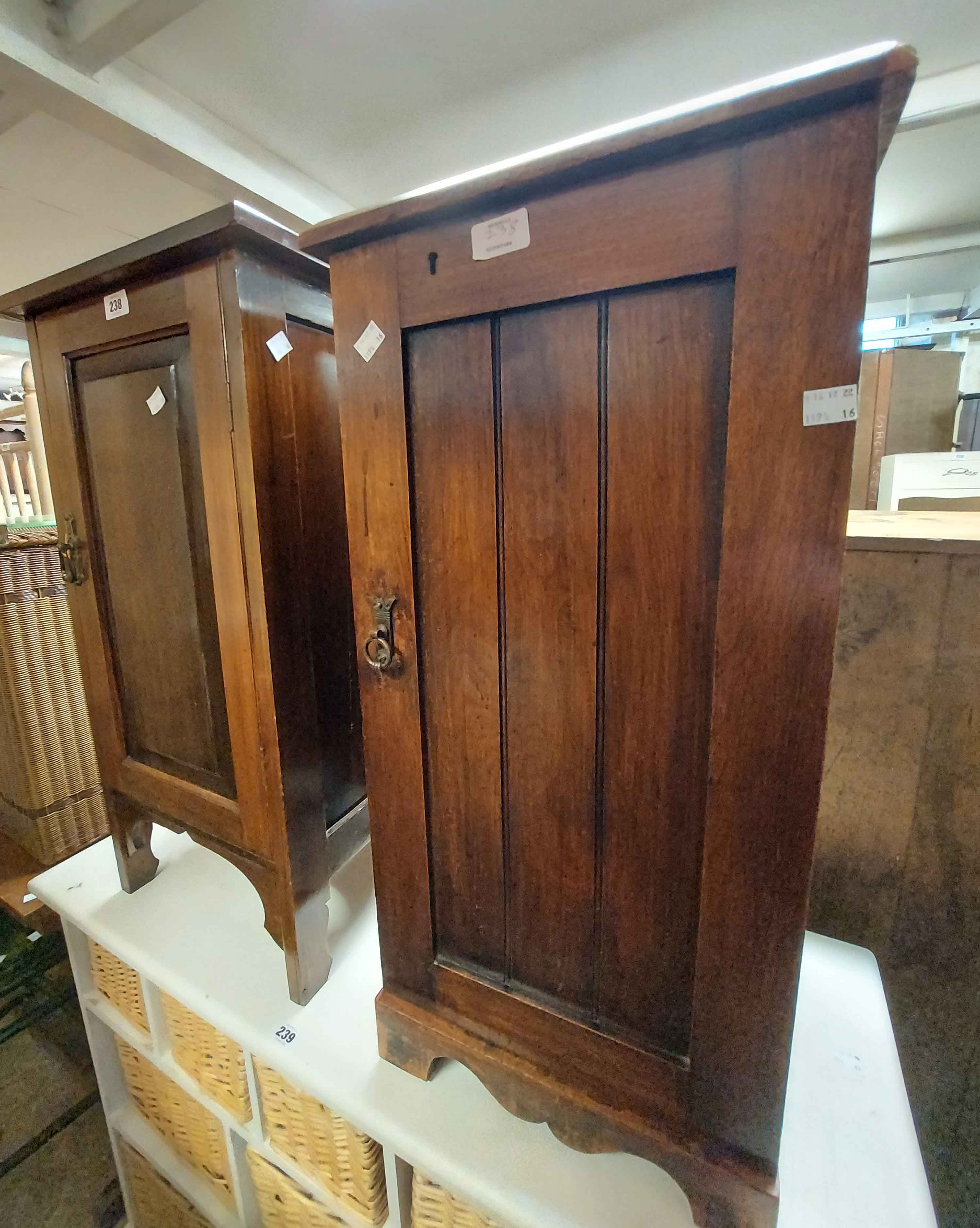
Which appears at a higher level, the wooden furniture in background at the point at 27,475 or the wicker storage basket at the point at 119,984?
the wooden furniture in background at the point at 27,475

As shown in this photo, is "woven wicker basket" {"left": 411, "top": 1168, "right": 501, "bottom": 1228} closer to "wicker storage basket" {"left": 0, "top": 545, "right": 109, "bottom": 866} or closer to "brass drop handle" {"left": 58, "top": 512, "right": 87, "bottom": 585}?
"brass drop handle" {"left": 58, "top": 512, "right": 87, "bottom": 585}

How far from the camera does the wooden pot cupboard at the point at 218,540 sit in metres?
0.71

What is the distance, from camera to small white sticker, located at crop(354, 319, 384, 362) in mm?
589

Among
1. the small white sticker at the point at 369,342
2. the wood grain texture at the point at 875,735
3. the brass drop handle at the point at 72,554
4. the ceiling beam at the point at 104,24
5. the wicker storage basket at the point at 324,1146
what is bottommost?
the wicker storage basket at the point at 324,1146

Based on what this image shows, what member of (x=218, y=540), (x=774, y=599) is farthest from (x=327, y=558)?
(x=774, y=599)

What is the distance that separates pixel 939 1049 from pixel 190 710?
142 cm

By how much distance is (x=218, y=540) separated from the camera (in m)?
0.76

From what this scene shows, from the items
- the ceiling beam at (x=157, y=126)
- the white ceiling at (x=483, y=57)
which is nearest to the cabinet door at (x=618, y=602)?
the white ceiling at (x=483, y=57)

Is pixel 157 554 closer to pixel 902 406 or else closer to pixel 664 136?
pixel 664 136

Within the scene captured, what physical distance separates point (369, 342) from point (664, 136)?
32cm

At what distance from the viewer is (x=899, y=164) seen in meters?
2.58

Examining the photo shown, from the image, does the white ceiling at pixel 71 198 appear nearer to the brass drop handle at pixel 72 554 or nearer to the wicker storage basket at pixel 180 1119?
the brass drop handle at pixel 72 554

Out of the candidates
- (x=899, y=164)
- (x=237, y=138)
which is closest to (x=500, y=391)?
(x=237, y=138)

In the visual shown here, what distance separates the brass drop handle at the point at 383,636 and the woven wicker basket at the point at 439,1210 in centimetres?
64
